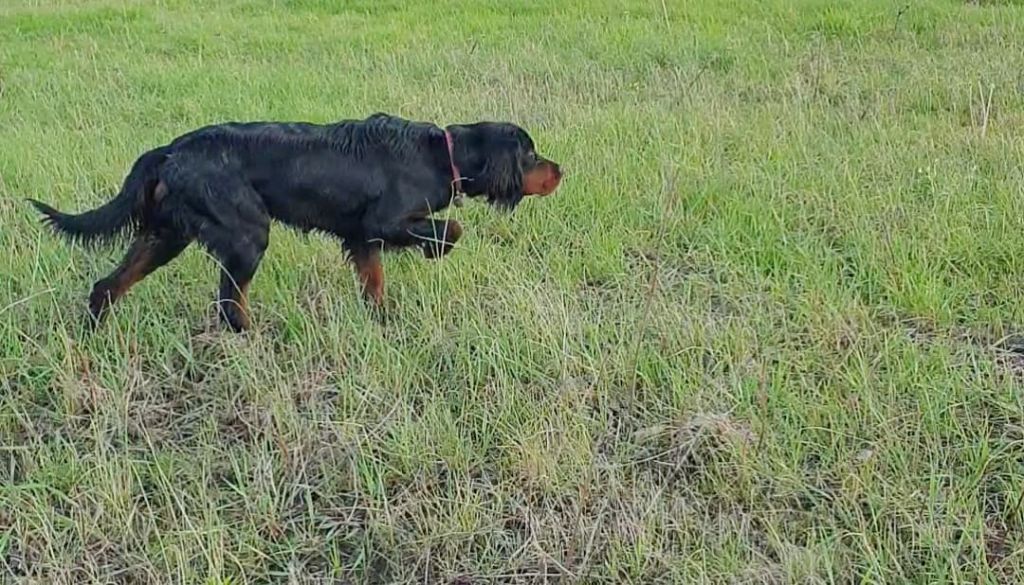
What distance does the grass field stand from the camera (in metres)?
2.81

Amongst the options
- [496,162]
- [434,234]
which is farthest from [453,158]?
[434,234]

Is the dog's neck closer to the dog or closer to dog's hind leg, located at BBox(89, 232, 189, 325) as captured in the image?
the dog

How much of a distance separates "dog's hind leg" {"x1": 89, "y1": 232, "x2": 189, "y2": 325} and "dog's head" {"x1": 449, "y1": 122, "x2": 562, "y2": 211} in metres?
1.09

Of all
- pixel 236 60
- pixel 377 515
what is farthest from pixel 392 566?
pixel 236 60

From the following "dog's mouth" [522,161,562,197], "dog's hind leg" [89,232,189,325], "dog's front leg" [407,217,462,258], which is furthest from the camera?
"dog's mouth" [522,161,562,197]

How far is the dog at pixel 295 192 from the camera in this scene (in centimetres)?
368

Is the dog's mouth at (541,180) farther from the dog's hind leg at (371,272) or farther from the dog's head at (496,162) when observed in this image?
the dog's hind leg at (371,272)

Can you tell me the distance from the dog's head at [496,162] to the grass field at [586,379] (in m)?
0.31

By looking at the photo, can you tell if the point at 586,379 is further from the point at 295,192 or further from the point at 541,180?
the point at 295,192

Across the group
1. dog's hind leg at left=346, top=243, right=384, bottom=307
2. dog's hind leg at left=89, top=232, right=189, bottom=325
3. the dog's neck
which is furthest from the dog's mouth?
dog's hind leg at left=89, top=232, right=189, bottom=325

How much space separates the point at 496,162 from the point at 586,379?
104 centimetres

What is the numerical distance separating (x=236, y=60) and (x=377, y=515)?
576 centimetres

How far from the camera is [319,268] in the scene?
4.35 m

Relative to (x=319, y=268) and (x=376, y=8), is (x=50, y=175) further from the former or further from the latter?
(x=376, y=8)
